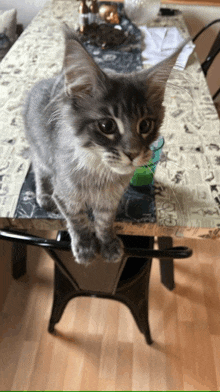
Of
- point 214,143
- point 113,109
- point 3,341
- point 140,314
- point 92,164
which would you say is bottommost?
point 3,341

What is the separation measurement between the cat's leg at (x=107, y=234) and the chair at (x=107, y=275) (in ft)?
0.10

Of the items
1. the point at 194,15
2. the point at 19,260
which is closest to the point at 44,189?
the point at 19,260

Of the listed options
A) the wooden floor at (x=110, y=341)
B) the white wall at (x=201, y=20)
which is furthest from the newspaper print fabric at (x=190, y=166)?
the white wall at (x=201, y=20)

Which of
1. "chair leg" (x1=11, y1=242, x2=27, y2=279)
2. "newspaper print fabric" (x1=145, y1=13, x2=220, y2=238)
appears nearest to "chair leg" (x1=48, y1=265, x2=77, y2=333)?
"chair leg" (x1=11, y1=242, x2=27, y2=279)

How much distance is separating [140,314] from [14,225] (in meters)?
0.73

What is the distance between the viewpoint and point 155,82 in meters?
0.77

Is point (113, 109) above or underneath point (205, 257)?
above

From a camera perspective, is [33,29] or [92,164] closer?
[92,164]

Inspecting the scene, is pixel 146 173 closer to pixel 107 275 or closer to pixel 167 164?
pixel 167 164

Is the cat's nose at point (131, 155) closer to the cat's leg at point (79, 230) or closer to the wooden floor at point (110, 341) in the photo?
the cat's leg at point (79, 230)

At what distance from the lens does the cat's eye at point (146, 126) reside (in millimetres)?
765

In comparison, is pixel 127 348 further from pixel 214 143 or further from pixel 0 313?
pixel 214 143

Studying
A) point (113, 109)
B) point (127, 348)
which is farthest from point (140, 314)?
point (113, 109)

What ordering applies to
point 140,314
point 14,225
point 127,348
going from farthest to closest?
point 127,348 < point 140,314 < point 14,225
